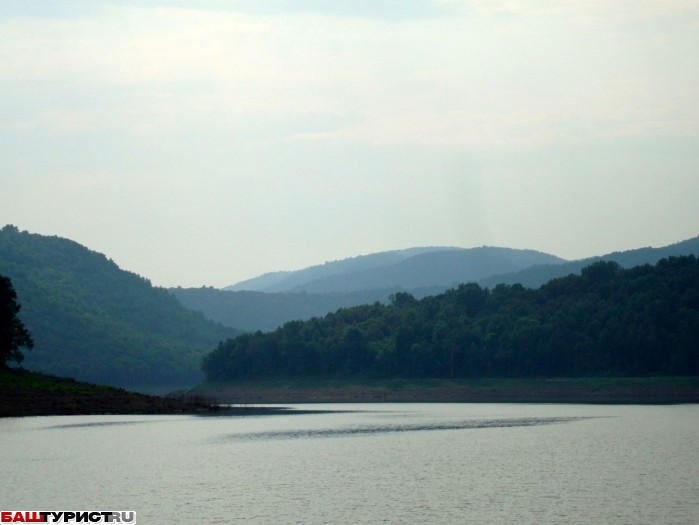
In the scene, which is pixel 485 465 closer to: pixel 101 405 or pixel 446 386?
pixel 101 405

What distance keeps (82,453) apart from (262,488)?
17041mm

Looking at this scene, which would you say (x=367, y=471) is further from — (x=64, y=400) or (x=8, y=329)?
(x=8, y=329)

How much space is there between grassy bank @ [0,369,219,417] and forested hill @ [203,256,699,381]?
6145cm

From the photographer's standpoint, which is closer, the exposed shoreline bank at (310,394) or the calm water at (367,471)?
the calm water at (367,471)

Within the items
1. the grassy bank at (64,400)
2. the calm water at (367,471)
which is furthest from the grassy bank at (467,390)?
the calm water at (367,471)

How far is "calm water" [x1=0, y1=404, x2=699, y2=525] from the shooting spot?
34.9 metres

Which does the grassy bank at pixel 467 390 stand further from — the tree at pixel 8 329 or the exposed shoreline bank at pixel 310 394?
the tree at pixel 8 329

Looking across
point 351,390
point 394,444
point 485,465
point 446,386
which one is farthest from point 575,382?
point 485,465

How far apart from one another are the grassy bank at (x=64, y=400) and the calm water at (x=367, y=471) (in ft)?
29.5

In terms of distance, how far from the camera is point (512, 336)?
494 feet

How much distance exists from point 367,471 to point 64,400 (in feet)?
171

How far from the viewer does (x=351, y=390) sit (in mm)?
155625

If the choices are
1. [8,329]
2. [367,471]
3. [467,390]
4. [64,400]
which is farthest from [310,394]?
[367,471]

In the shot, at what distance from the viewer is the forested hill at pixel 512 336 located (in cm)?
13688
